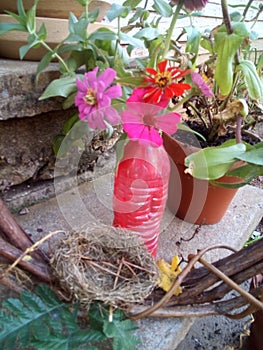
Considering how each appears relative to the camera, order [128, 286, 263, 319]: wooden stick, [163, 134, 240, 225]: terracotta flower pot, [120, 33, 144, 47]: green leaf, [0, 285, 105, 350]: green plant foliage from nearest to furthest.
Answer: [0, 285, 105, 350]: green plant foliage < [128, 286, 263, 319]: wooden stick < [120, 33, 144, 47]: green leaf < [163, 134, 240, 225]: terracotta flower pot

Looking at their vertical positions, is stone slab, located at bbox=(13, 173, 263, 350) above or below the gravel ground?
above

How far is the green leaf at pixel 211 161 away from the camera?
60cm

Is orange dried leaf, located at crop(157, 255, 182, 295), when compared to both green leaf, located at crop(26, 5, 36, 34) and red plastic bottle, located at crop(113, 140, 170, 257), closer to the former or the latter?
red plastic bottle, located at crop(113, 140, 170, 257)

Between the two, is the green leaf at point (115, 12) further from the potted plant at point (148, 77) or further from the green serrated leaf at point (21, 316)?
the green serrated leaf at point (21, 316)

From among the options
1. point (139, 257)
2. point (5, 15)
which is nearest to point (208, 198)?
point (139, 257)

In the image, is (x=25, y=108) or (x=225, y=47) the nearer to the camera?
(x=225, y=47)

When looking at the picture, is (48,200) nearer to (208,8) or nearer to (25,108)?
(25,108)

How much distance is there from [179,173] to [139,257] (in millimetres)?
320

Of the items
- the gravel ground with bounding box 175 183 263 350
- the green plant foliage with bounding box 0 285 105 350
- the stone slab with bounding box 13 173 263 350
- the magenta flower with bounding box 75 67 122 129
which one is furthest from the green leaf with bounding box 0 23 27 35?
the gravel ground with bounding box 175 183 263 350

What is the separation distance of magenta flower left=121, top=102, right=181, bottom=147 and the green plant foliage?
24 cm

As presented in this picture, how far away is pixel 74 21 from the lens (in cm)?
67

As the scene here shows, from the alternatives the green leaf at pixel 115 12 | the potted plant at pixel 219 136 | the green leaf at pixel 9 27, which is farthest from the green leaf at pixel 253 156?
the green leaf at pixel 9 27

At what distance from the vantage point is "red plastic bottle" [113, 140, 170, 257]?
1.93ft

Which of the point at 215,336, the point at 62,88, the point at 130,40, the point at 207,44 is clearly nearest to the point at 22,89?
the point at 62,88
